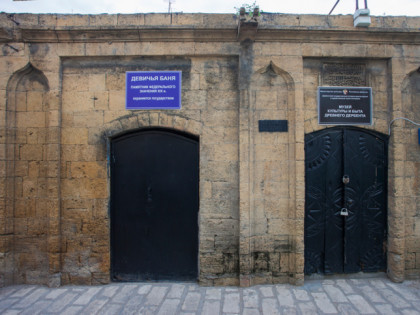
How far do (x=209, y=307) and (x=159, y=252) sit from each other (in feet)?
4.09

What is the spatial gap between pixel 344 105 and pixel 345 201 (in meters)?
1.65

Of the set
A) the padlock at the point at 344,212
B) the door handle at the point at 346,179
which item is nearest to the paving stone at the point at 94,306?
the padlock at the point at 344,212

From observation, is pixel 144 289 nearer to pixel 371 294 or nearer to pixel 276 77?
pixel 371 294

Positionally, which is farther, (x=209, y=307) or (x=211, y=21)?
(x=211, y=21)

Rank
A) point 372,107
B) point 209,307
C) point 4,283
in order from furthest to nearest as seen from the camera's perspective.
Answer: point 372,107
point 4,283
point 209,307

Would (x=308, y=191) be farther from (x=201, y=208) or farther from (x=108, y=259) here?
(x=108, y=259)

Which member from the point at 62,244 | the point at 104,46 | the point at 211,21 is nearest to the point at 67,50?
the point at 104,46

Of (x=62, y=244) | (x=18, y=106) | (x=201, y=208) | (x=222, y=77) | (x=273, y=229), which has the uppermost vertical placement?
(x=222, y=77)

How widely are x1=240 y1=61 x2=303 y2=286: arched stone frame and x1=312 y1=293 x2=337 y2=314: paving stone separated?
0.35 m

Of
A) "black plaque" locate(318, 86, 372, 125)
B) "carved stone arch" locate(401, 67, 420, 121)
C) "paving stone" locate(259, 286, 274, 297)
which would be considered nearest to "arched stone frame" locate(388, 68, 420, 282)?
"carved stone arch" locate(401, 67, 420, 121)

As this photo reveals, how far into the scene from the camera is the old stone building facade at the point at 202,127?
3828 mm

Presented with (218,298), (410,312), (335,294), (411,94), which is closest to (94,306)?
(218,298)

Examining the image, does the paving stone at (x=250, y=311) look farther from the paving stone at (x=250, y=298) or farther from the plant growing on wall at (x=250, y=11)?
the plant growing on wall at (x=250, y=11)

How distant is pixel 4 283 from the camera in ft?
→ 12.3
